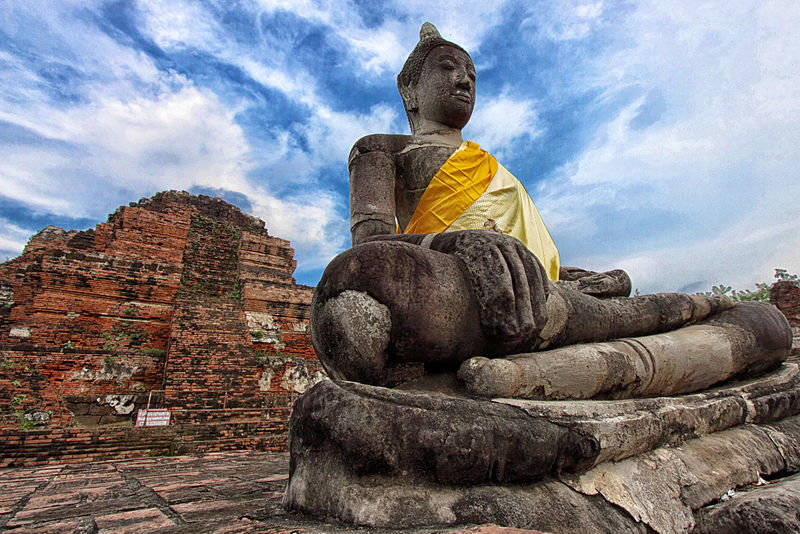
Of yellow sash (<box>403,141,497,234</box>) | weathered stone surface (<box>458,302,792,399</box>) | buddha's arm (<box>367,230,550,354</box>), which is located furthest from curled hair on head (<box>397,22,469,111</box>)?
weathered stone surface (<box>458,302,792,399</box>)

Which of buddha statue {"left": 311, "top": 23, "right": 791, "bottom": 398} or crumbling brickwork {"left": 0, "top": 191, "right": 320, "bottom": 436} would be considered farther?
crumbling brickwork {"left": 0, "top": 191, "right": 320, "bottom": 436}

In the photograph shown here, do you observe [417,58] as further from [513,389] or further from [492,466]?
[492,466]

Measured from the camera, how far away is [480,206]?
270cm

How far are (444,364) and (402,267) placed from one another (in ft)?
1.43

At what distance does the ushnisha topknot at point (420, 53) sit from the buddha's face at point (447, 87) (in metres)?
0.04

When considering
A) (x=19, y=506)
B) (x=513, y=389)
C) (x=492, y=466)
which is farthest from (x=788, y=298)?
(x=19, y=506)

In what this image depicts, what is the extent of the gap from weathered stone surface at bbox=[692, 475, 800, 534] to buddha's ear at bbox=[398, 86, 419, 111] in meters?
2.86

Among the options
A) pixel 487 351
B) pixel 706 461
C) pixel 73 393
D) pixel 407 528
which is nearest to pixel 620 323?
pixel 706 461

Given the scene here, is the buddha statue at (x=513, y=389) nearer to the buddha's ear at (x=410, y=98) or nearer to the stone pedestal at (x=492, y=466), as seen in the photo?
the stone pedestal at (x=492, y=466)

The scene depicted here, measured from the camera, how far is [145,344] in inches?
394

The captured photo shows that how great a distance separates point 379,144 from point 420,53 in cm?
82

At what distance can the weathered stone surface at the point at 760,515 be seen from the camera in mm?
1233

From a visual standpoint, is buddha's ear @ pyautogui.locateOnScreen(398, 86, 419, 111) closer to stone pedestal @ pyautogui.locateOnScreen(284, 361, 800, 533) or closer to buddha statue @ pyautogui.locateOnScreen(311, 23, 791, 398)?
buddha statue @ pyautogui.locateOnScreen(311, 23, 791, 398)

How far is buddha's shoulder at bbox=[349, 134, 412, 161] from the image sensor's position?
2.99m
